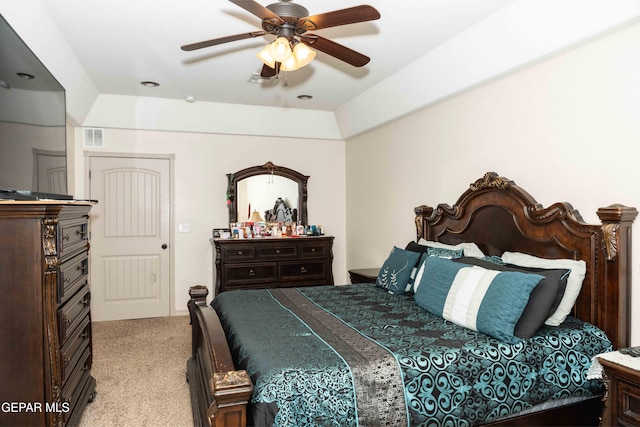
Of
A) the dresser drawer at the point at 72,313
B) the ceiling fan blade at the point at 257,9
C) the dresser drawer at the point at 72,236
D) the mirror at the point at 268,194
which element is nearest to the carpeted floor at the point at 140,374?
the dresser drawer at the point at 72,313

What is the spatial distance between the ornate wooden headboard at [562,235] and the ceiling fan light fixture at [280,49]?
5.92ft

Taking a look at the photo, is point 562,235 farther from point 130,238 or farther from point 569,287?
point 130,238

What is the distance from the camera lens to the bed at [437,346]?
1778 mm

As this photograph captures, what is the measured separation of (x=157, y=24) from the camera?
10.2 ft

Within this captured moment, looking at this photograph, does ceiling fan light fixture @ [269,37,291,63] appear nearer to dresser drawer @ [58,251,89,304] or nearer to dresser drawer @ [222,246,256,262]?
dresser drawer @ [58,251,89,304]

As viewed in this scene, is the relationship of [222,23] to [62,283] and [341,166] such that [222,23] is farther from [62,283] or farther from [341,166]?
[341,166]

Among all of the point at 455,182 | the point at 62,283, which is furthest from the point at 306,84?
the point at 62,283

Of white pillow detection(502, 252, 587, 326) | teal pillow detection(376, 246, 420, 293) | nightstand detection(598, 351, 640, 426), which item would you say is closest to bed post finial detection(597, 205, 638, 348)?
white pillow detection(502, 252, 587, 326)

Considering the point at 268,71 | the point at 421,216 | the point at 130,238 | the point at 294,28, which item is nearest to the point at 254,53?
the point at 268,71

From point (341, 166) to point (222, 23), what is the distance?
328cm

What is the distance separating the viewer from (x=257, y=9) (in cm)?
211

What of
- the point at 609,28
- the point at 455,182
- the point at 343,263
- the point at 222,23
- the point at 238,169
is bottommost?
the point at 343,263

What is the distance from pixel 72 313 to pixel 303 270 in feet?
10.2

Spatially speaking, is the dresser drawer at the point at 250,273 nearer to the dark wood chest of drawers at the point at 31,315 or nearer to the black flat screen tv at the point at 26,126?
the black flat screen tv at the point at 26,126
